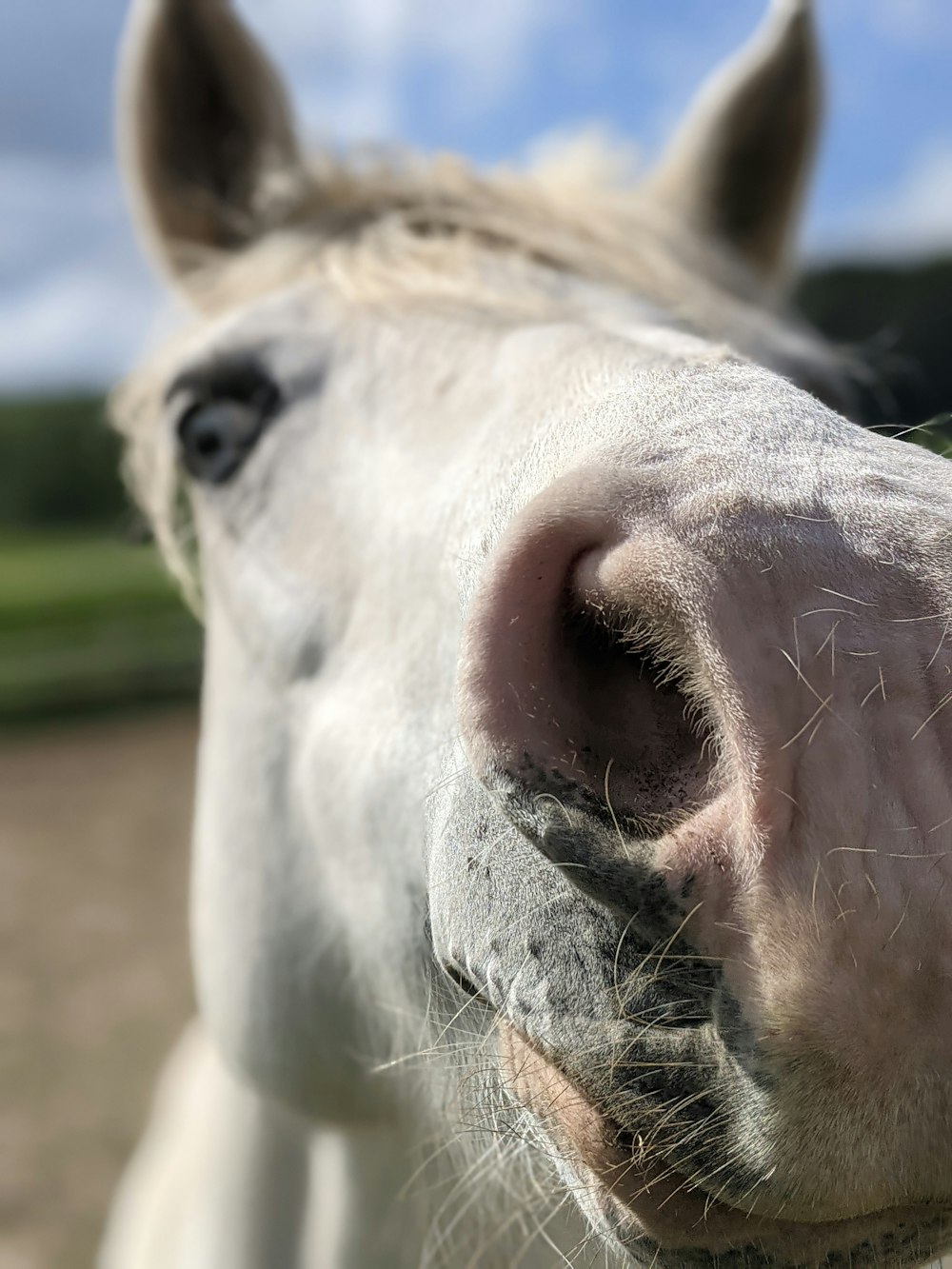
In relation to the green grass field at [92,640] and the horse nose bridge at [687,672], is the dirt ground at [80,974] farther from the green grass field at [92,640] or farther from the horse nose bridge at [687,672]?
the horse nose bridge at [687,672]

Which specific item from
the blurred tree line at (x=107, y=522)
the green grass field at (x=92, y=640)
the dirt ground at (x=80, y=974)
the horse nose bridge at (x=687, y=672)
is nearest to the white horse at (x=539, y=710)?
the horse nose bridge at (x=687, y=672)

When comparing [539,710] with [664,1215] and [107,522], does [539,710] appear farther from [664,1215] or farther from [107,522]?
[107,522]

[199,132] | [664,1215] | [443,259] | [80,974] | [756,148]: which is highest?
[199,132]

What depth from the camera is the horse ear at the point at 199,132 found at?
2004 millimetres

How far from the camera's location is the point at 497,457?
1.06 meters

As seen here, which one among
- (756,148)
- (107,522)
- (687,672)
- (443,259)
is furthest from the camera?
(107,522)

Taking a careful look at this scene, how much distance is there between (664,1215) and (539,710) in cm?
43

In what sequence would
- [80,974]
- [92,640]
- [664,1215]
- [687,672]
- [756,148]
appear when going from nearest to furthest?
[687,672]
[664,1215]
[756,148]
[80,974]
[92,640]

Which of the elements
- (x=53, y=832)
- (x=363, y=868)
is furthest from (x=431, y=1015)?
(x=53, y=832)

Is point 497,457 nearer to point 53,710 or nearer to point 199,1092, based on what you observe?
point 199,1092

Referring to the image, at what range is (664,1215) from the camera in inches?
32.3

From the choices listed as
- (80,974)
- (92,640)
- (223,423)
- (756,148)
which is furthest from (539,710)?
(92,640)

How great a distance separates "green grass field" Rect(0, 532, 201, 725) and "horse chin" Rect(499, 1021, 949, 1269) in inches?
355

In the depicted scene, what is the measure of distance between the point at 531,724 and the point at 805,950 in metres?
0.24
